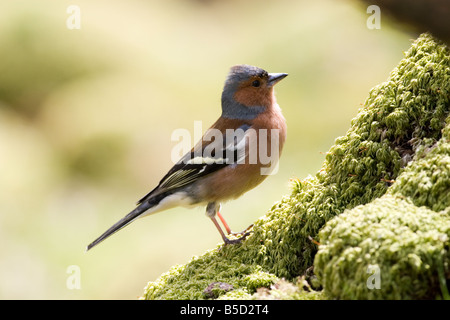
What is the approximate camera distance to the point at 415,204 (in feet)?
7.39

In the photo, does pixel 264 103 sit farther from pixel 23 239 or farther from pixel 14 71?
pixel 14 71

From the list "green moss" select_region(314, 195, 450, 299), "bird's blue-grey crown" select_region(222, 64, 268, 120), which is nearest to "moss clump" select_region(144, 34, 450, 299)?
"green moss" select_region(314, 195, 450, 299)

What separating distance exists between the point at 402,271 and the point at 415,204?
1.38 ft

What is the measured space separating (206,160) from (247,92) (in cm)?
63

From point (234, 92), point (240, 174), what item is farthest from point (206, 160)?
point (234, 92)

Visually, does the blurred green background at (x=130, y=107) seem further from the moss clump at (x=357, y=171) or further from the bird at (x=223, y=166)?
the moss clump at (x=357, y=171)

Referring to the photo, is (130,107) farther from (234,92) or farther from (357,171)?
(357,171)

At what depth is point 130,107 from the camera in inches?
329

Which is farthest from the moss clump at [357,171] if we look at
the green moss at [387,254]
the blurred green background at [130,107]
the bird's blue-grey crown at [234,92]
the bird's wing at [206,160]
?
the blurred green background at [130,107]

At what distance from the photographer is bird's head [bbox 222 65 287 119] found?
3996mm

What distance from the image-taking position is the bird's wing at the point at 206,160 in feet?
12.3

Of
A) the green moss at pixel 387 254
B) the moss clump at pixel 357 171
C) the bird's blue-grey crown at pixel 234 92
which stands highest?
the bird's blue-grey crown at pixel 234 92

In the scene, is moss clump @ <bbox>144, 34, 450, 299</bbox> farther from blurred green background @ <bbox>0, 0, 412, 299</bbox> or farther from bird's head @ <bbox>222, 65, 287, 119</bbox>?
blurred green background @ <bbox>0, 0, 412, 299</bbox>
